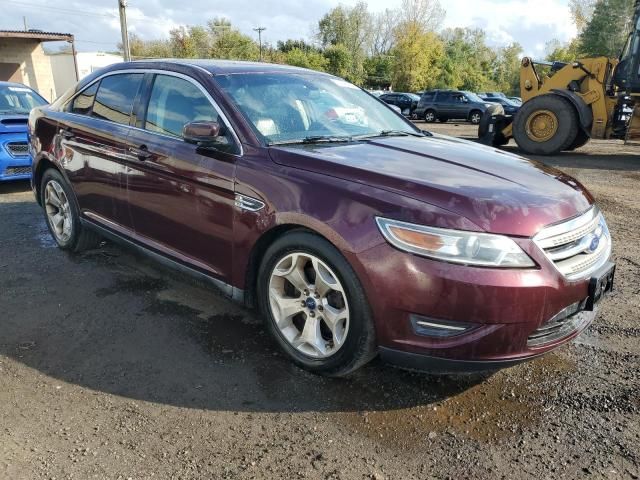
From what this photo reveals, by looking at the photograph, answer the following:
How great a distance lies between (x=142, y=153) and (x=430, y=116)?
85.5ft

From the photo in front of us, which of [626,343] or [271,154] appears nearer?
[271,154]

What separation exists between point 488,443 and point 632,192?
7639mm

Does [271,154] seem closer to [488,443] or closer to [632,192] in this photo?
[488,443]

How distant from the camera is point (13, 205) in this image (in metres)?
6.96

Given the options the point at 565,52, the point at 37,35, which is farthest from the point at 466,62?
the point at 37,35

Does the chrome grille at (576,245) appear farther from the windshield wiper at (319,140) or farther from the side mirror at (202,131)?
the side mirror at (202,131)

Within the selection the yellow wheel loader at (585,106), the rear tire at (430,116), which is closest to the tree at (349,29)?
the rear tire at (430,116)

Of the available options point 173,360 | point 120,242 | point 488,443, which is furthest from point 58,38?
point 488,443

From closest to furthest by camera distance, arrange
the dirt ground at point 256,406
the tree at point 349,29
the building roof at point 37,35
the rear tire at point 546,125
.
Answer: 1. the dirt ground at point 256,406
2. the rear tire at point 546,125
3. the building roof at point 37,35
4. the tree at point 349,29

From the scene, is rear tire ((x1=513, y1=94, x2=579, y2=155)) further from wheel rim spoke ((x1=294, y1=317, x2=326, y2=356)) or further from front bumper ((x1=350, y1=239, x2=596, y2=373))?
wheel rim spoke ((x1=294, y1=317, x2=326, y2=356))

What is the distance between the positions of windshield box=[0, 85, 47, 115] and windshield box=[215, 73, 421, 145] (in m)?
6.24

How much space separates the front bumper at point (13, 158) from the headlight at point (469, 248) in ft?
23.2

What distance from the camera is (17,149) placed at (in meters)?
7.63

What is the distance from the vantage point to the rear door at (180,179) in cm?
322
